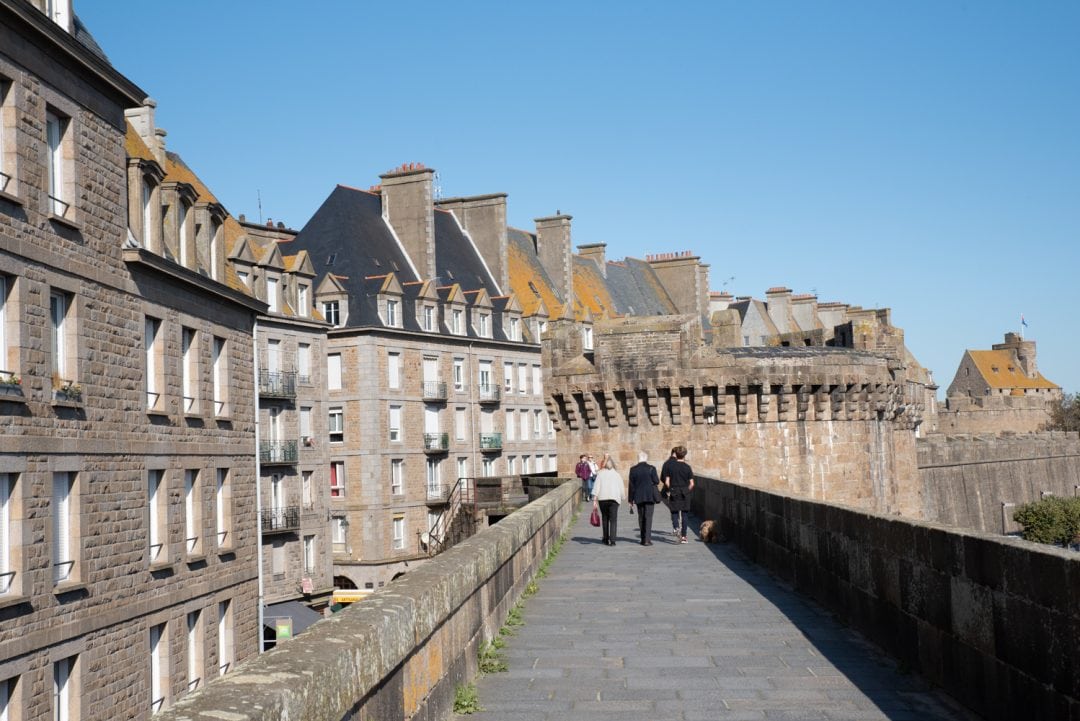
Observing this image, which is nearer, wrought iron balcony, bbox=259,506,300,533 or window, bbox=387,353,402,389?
wrought iron balcony, bbox=259,506,300,533

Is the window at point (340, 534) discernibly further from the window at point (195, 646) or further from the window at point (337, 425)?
the window at point (195, 646)

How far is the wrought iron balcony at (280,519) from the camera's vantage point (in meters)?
47.1

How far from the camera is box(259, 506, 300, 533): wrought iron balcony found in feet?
154

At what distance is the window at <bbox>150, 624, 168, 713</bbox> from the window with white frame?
1.52m

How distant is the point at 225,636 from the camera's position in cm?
3092

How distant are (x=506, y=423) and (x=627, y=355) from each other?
3063cm

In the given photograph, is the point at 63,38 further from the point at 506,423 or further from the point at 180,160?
the point at 506,423

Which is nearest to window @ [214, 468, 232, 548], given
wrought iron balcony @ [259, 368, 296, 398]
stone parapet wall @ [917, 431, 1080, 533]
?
wrought iron balcony @ [259, 368, 296, 398]

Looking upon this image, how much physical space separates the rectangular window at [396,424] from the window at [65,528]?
33.5m

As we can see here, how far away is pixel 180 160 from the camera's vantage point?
141ft

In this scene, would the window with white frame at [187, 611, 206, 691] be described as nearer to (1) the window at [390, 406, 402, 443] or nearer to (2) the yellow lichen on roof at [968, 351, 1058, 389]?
(1) the window at [390, 406, 402, 443]

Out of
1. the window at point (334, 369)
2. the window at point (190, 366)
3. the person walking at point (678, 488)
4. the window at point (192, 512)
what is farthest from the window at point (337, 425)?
the person walking at point (678, 488)

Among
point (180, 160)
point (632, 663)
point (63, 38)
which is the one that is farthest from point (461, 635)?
point (180, 160)

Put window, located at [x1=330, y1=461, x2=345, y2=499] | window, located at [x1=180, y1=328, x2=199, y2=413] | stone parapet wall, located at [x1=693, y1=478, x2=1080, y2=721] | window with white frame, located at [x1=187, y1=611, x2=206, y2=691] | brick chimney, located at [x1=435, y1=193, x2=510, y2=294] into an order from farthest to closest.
Answer: brick chimney, located at [x1=435, y1=193, x2=510, y2=294] < window, located at [x1=330, y1=461, x2=345, y2=499] < window, located at [x1=180, y1=328, x2=199, y2=413] < window with white frame, located at [x1=187, y1=611, x2=206, y2=691] < stone parapet wall, located at [x1=693, y1=478, x2=1080, y2=721]
